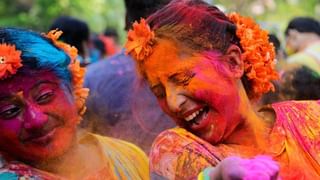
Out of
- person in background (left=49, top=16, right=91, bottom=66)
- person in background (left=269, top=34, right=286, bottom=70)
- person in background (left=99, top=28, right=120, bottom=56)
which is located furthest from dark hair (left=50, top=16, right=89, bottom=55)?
person in background (left=99, top=28, right=120, bottom=56)

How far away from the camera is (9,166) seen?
244 centimetres

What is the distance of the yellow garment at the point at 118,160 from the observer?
105 inches

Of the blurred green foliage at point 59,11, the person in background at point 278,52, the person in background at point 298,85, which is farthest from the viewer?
the blurred green foliage at point 59,11

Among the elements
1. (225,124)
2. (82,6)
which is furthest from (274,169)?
(82,6)

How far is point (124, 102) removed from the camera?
400cm

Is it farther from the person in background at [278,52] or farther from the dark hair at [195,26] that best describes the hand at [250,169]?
the person in background at [278,52]

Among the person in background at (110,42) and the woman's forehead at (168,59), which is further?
the person in background at (110,42)

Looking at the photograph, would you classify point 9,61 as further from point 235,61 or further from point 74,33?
point 74,33

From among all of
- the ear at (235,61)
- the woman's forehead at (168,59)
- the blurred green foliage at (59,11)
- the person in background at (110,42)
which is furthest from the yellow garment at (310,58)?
the blurred green foliage at (59,11)

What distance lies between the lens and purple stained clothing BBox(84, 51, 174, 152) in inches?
142

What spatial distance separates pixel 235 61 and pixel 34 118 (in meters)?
0.66

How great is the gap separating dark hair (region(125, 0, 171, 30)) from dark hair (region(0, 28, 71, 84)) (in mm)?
1178

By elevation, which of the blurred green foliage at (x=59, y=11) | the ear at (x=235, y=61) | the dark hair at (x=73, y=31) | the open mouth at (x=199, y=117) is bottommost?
the blurred green foliage at (x=59, y=11)

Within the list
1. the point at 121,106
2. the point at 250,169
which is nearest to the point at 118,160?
the point at 250,169
